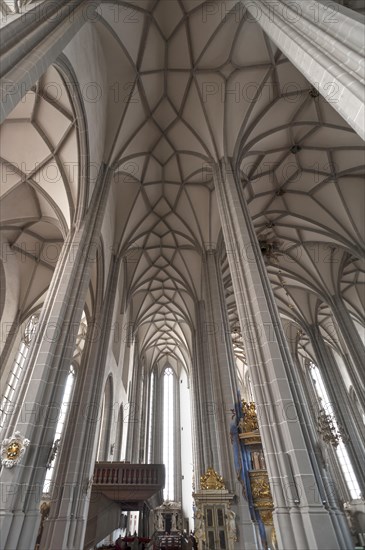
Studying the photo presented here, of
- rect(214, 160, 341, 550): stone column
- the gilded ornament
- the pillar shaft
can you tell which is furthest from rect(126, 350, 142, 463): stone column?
rect(214, 160, 341, 550): stone column

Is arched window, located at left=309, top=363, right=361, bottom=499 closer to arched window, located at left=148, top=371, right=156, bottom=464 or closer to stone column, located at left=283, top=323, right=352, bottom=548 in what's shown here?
stone column, located at left=283, top=323, right=352, bottom=548

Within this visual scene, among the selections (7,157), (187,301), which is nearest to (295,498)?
(7,157)

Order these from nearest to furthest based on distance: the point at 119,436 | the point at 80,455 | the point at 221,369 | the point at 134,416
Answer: the point at 80,455 < the point at 221,369 < the point at 119,436 < the point at 134,416

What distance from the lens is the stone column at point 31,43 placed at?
15.1ft

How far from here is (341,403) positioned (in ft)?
54.3

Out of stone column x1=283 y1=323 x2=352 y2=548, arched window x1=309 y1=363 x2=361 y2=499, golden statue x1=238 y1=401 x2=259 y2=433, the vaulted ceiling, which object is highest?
the vaulted ceiling

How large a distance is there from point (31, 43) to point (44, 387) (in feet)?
21.5

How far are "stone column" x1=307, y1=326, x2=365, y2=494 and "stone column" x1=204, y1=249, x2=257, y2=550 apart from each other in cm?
750

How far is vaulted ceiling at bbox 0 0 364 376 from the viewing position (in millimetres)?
10547

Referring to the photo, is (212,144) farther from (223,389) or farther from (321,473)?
(321,473)

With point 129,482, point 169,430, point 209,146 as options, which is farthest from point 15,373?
point 209,146

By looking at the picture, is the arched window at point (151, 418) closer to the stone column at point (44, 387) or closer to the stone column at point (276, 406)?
the stone column at point (44, 387)

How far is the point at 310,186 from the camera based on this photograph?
15.0 meters

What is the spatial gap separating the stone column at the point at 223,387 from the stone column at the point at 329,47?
875cm
